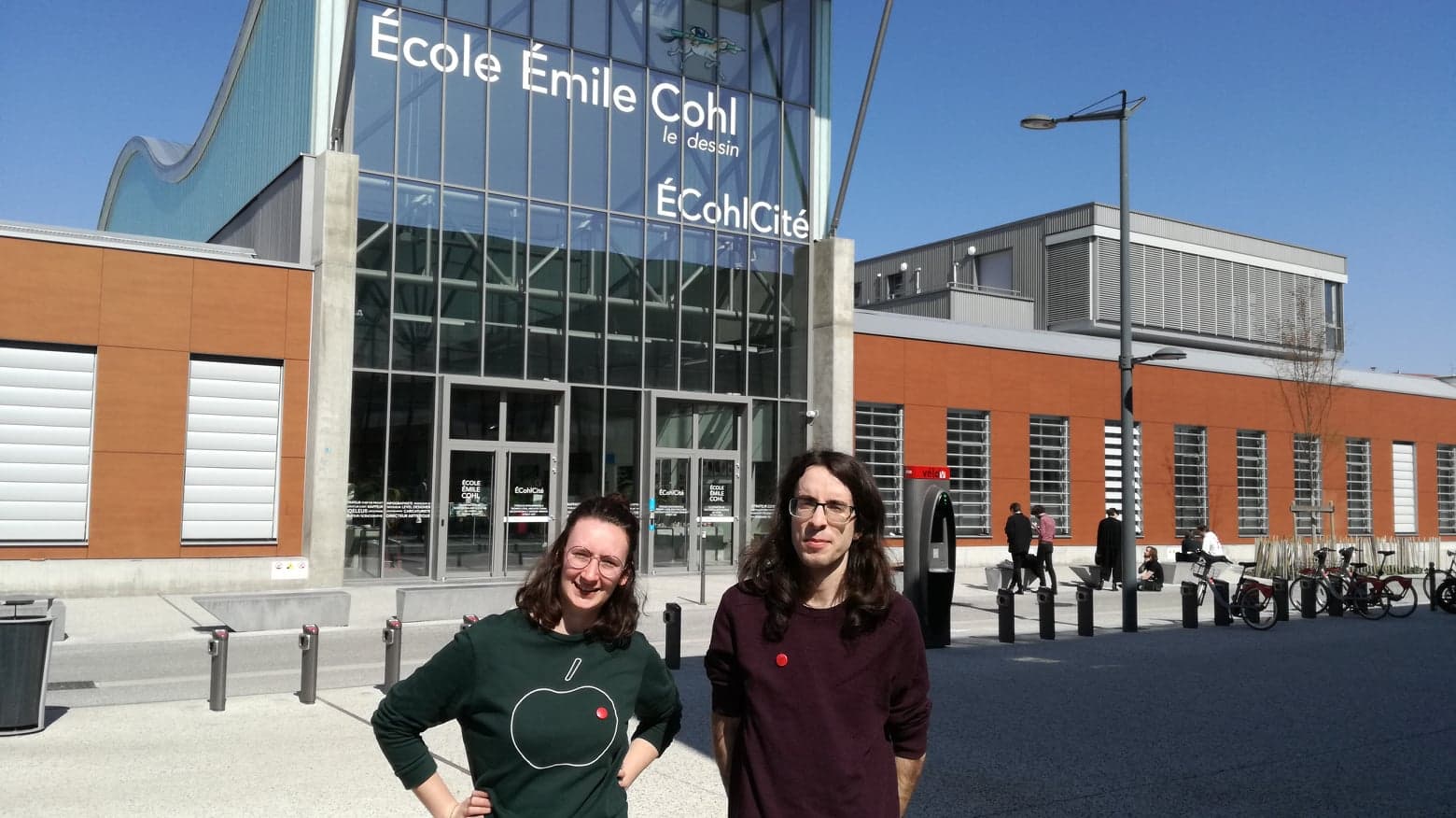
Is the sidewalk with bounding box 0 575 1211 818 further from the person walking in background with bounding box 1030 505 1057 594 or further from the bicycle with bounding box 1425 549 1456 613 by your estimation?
the bicycle with bounding box 1425 549 1456 613

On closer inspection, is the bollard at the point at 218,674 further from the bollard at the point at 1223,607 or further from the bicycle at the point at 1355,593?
the bicycle at the point at 1355,593

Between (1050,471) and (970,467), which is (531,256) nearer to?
(970,467)

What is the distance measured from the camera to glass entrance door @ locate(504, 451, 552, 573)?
24.0m

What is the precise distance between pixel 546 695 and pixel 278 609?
45.6ft

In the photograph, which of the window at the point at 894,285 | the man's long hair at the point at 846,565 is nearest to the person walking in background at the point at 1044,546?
the man's long hair at the point at 846,565

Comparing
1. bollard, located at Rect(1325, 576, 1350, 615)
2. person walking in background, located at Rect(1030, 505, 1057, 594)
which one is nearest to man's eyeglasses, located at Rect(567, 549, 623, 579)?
bollard, located at Rect(1325, 576, 1350, 615)

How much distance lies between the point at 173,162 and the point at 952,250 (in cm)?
3074

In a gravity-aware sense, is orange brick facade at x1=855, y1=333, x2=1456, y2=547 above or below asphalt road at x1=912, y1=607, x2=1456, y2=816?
above

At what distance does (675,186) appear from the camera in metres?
27.1

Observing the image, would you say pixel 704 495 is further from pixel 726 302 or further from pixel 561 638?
pixel 561 638

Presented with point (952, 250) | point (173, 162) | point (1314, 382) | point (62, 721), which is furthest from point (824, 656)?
point (952, 250)

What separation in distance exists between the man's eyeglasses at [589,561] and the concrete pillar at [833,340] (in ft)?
80.1

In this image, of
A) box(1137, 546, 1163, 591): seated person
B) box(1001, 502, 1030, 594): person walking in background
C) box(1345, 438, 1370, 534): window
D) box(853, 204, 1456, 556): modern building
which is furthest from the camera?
box(1345, 438, 1370, 534): window

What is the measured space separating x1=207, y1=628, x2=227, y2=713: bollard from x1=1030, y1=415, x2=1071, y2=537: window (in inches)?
964
